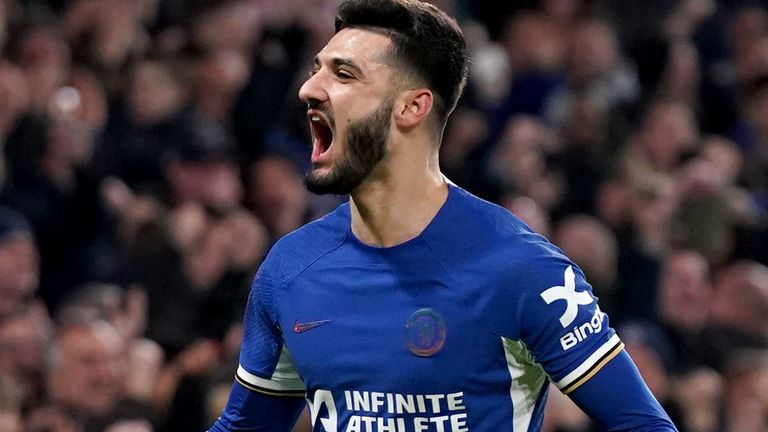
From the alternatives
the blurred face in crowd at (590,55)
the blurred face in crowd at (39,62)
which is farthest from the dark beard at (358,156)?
the blurred face in crowd at (590,55)

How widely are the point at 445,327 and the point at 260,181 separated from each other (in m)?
4.05

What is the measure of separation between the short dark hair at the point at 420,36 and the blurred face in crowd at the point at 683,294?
4901 millimetres

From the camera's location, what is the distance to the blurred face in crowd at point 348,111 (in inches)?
123

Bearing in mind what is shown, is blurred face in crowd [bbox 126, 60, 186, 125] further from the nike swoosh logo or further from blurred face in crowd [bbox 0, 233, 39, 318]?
the nike swoosh logo

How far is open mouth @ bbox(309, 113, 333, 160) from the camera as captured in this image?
3158mm

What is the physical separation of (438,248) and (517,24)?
650cm

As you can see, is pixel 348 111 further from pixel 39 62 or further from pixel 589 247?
pixel 589 247

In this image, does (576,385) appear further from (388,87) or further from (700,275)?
(700,275)

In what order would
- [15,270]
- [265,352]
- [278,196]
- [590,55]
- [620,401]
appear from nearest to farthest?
1. [620,401]
2. [265,352]
3. [15,270]
4. [278,196]
5. [590,55]

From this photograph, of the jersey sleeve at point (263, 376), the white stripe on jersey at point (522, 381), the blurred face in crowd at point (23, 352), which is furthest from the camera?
the blurred face in crowd at point (23, 352)

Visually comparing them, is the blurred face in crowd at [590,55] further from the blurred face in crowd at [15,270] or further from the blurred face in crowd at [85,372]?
the blurred face in crowd at [85,372]

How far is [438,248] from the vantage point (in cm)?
317

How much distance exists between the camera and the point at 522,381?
10.2 feet

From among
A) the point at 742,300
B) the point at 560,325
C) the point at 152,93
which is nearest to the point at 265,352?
the point at 560,325
